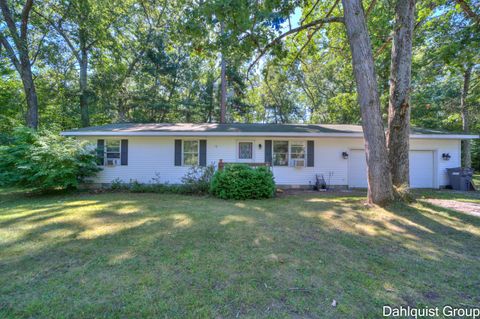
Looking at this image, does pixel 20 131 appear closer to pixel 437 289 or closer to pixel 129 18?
pixel 129 18

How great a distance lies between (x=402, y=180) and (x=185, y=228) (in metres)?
5.90

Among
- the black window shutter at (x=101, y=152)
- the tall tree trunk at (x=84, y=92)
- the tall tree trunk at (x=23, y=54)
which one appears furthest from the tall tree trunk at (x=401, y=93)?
the tall tree trunk at (x=84, y=92)

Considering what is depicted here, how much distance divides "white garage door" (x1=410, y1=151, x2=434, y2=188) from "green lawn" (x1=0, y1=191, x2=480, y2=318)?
537cm

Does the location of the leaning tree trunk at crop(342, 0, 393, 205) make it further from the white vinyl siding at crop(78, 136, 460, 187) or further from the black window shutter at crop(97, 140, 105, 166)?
the black window shutter at crop(97, 140, 105, 166)

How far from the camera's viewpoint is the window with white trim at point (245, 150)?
1021cm

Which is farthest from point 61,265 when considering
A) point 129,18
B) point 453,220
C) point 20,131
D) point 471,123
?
point 471,123

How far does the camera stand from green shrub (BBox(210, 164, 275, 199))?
7.50m

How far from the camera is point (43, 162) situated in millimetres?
7938

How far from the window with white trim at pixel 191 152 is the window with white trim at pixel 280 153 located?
3379 mm

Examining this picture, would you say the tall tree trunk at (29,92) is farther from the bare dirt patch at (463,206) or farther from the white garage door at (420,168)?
the bare dirt patch at (463,206)

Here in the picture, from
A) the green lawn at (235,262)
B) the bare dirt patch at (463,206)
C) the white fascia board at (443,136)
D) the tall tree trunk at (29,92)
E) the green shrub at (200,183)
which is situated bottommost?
the green lawn at (235,262)

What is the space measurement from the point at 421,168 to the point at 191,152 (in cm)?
1020

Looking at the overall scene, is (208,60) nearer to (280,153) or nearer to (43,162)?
(280,153)

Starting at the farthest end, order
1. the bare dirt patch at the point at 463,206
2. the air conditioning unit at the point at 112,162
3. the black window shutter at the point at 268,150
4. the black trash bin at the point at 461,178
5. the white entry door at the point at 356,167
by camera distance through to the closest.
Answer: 1. the white entry door at the point at 356,167
2. the black window shutter at the point at 268,150
3. the air conditioning unit at the point at 112,162
4. the black trash bin at the point at 461,178
5. the bare dirt patch at the point at 463,206
